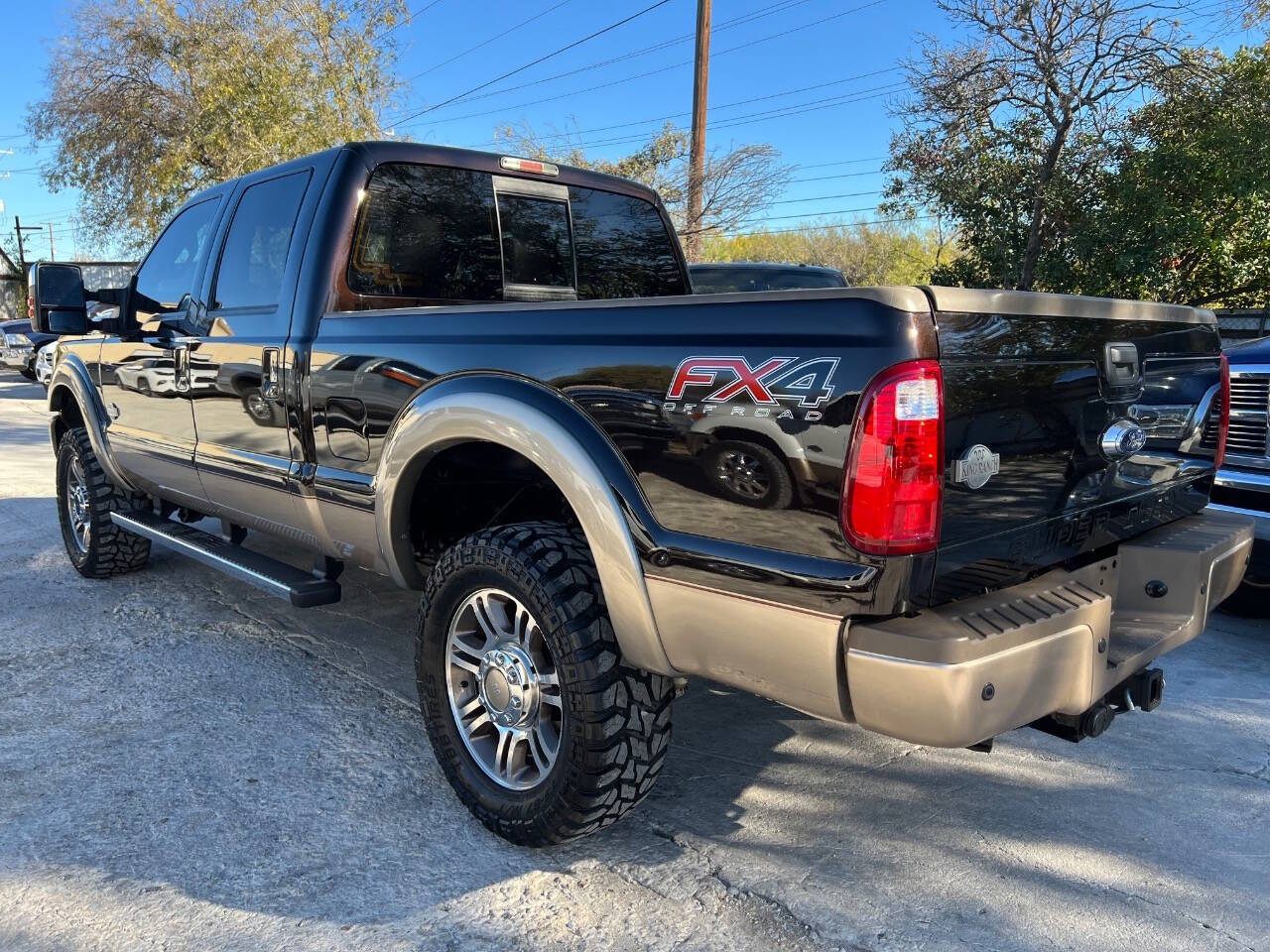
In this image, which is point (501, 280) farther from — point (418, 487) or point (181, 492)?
point (181, 492)

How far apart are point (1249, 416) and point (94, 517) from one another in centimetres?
582

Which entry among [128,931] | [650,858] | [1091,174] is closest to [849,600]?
[650,858]

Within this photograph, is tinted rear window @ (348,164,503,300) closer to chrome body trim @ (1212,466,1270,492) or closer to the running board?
the running board

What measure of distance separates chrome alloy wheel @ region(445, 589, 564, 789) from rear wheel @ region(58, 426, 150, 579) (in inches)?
123

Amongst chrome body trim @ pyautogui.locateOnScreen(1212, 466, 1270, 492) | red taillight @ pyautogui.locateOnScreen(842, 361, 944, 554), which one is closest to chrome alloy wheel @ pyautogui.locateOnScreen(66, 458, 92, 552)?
red taillight @ pyautogui.locateOnScreen(842, 361, 944, 554)

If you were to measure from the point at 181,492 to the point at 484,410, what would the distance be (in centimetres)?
247

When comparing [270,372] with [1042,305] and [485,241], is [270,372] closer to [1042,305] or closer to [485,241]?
[485,241]

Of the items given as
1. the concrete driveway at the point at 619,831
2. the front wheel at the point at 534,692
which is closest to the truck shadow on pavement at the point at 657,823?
the concrete driveway at the point at 619,831

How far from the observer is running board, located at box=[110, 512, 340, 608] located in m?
3.54

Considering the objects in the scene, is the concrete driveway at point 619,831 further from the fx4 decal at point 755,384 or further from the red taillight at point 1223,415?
the fx4 decal at point 755,384

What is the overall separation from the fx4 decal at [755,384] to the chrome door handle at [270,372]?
1893mm

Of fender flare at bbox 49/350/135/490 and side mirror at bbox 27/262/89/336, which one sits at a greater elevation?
side mirror at bbox 27/262/89/336

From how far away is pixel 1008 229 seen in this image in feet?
53.0

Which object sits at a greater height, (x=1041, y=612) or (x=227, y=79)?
(x=227, y=79)
